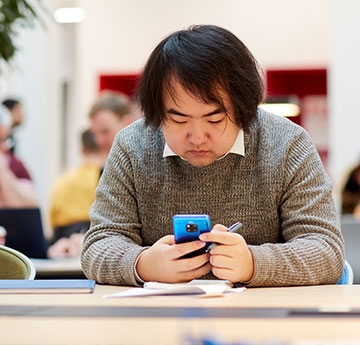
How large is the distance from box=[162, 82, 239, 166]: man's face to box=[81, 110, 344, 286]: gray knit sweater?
107mm

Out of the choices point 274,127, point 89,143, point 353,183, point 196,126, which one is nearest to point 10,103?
point 89,143

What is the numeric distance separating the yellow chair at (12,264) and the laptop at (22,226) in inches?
50.9

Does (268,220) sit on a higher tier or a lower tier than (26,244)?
higher

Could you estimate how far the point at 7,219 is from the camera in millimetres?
3299

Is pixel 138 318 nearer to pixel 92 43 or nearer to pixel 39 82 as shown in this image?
pixel 39 82

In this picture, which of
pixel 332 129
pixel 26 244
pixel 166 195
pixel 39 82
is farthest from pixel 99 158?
pixel 39 82

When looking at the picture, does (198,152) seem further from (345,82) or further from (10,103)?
(345,82)

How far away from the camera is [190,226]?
5.20 feet

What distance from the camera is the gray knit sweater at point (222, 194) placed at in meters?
1.82

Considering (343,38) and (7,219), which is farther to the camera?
(343,38)

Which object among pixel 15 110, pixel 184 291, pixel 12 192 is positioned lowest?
pixel 12 192

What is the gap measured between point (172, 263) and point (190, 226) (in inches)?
4.0

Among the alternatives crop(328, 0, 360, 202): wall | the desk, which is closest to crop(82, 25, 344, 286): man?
the desk

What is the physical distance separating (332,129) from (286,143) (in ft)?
19.5
